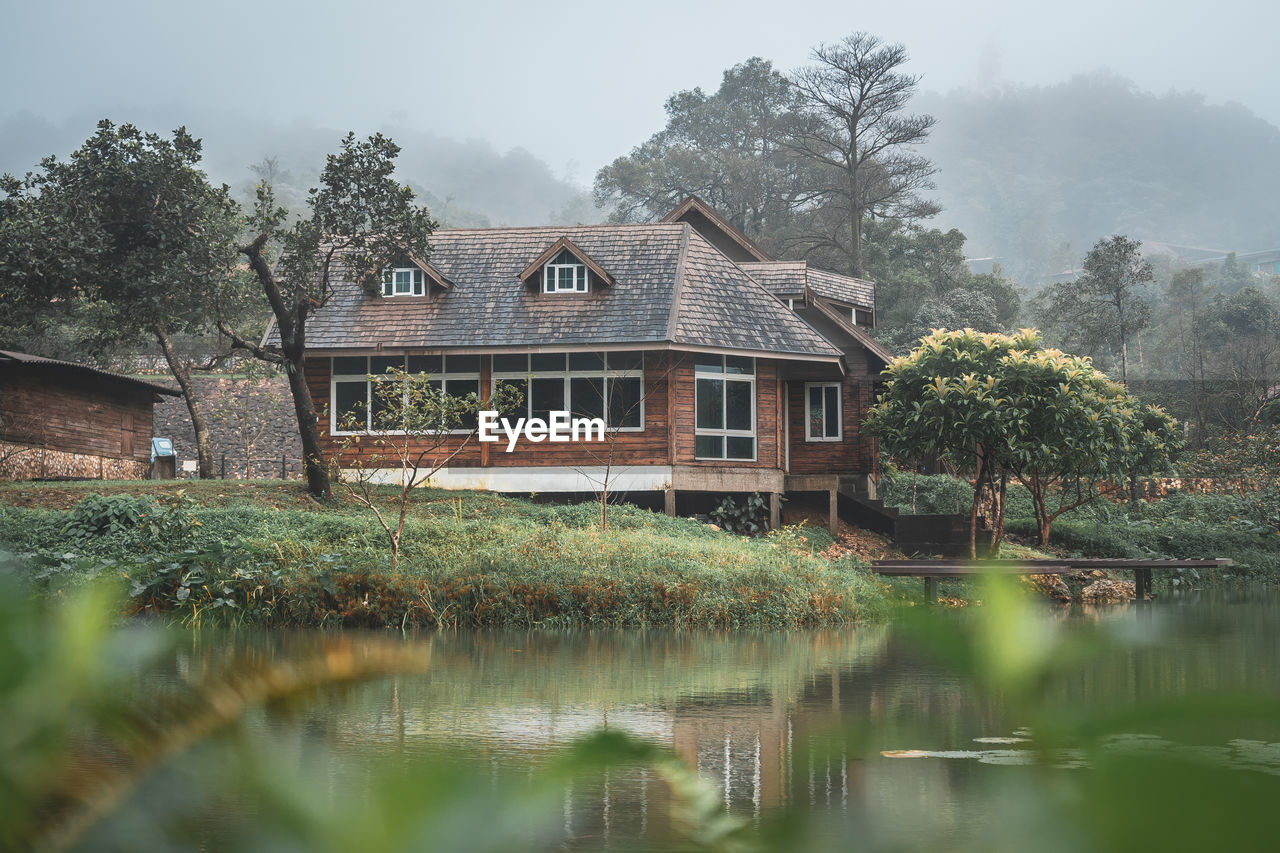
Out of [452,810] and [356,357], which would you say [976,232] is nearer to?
[356,357]

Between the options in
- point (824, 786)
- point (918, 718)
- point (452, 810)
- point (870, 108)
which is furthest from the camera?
point (870, 108)

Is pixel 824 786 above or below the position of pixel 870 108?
below

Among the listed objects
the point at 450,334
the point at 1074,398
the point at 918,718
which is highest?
the point at 450,334

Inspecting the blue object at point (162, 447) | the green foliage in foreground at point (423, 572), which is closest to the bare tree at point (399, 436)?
the green foliage in foreground at point (423, 572)

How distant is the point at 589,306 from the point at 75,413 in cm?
1474

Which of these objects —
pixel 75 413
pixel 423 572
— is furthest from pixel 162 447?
pixel 423 572

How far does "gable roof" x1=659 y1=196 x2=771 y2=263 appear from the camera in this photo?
29.8m

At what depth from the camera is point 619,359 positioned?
24.6 metres

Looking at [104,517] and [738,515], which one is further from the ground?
[104,517]

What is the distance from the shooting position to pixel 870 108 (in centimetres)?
4484

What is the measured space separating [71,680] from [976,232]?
623ft

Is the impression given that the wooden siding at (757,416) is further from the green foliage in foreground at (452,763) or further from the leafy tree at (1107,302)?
the green foliage in foreground at (452,763)

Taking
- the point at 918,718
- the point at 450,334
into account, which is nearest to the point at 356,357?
the point at 450,334

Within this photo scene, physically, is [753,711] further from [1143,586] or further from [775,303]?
[775,303]
